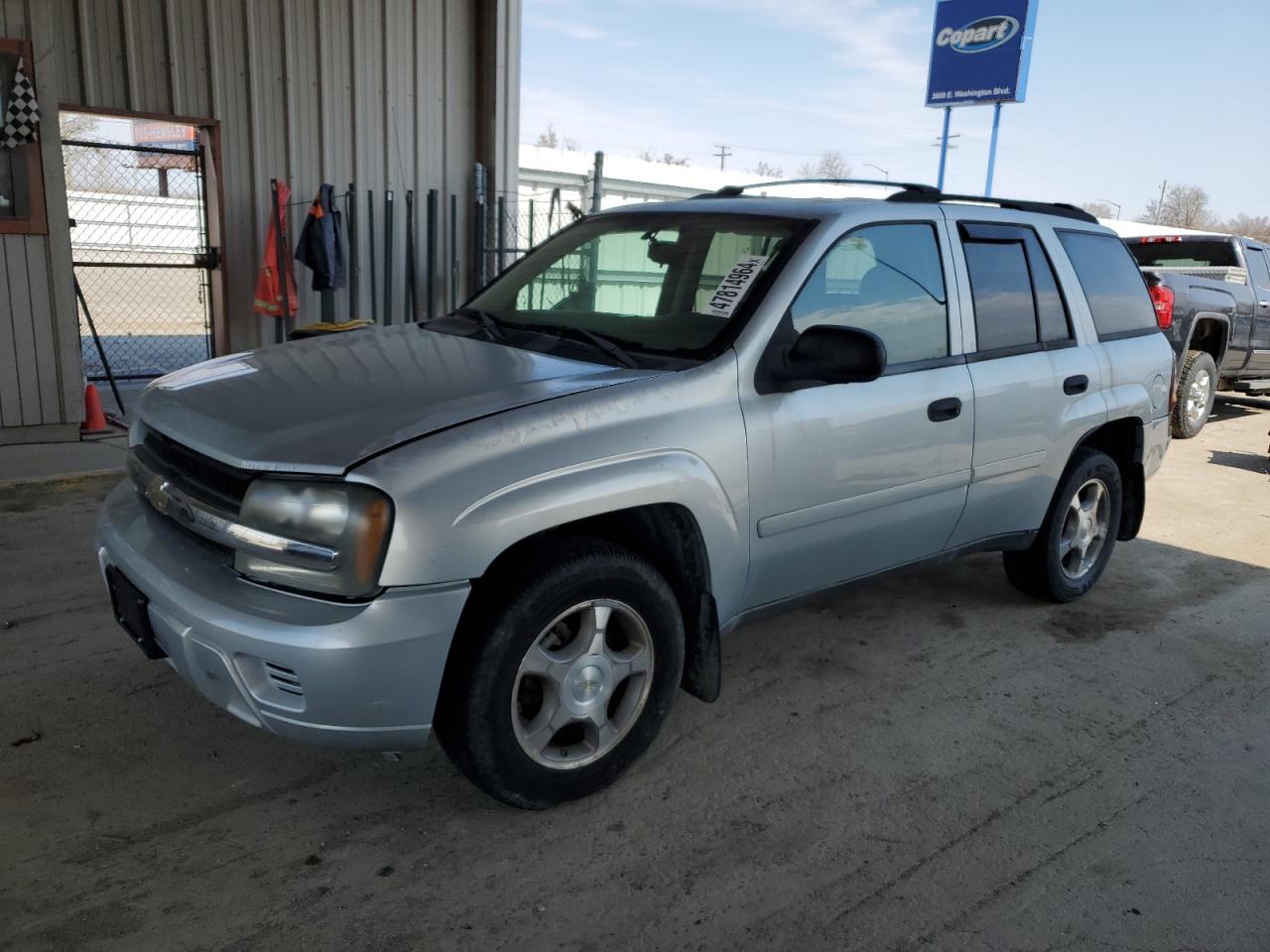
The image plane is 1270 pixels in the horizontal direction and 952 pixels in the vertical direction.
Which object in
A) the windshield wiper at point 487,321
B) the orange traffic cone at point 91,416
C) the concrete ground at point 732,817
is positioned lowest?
the concrete ground at point 732,817

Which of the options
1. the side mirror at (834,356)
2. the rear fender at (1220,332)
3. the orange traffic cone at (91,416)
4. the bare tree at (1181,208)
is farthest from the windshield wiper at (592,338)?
the bare tree at (1181,208)

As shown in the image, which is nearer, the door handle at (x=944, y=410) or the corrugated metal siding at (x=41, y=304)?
the door handle at (x=944, y=410)

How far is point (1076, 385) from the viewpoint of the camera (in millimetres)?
4348

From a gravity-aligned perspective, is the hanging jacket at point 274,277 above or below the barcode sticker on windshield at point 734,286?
below

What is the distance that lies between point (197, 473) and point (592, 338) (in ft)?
4.28

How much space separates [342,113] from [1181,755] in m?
8.56

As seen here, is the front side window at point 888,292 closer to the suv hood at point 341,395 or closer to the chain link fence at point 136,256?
the suv hood at point 341,395

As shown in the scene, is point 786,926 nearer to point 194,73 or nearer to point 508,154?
point 194,73

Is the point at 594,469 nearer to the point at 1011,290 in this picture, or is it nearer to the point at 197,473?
the point at 197,473

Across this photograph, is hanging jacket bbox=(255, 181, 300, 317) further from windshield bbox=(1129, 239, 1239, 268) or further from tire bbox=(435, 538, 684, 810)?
windshield bbox=(1129, 239, 1239, 268)

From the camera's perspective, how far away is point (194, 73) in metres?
8.34

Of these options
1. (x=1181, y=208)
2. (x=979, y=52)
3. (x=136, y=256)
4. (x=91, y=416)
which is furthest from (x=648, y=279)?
(x=1181, y=208)

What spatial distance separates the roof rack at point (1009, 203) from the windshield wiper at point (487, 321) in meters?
1.58

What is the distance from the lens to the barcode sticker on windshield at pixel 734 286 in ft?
10.8
